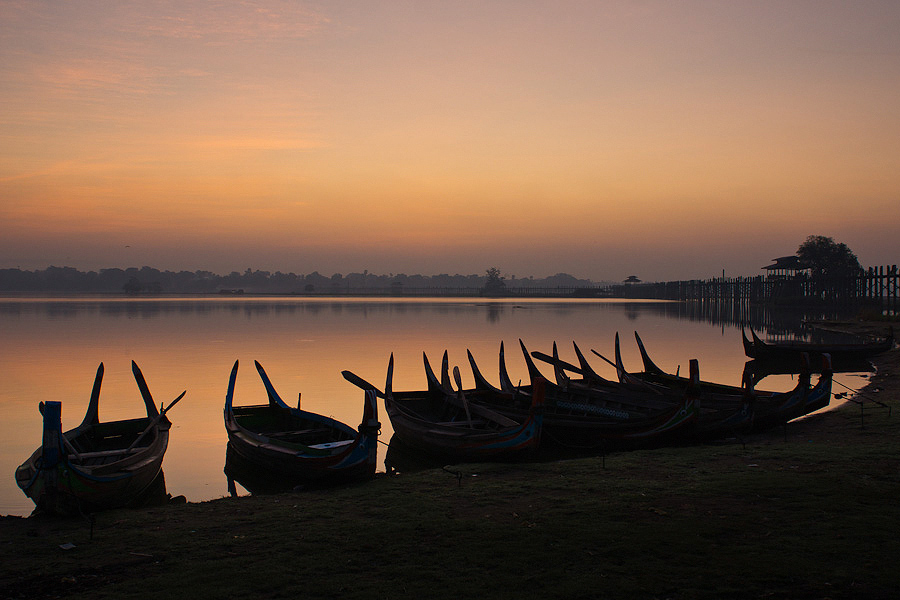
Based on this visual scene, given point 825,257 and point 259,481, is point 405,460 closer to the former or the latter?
point 259,481

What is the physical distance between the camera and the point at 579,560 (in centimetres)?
659

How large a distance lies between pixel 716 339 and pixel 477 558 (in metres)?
40.3

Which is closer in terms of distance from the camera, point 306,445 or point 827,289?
point 306,445

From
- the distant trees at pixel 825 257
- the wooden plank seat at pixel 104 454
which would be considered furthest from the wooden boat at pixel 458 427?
the distant trees at pixel 825 257

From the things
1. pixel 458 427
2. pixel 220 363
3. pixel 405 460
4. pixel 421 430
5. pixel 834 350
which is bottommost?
pixel 405 460

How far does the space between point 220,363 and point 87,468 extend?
21.4 meters

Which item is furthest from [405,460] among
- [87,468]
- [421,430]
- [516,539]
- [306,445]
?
[516,539]

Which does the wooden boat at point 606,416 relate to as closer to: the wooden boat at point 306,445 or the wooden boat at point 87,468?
the wooden boat at point 306,445

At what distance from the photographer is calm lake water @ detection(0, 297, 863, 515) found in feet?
52.3

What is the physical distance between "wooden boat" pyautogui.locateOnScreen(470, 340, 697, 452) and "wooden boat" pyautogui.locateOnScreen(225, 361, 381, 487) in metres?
3.87

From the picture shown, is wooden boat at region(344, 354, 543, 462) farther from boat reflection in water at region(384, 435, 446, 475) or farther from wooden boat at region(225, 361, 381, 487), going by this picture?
wooden boat at region(225, 361, 381, 487)

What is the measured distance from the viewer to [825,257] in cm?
7362

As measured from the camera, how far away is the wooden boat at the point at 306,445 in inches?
421

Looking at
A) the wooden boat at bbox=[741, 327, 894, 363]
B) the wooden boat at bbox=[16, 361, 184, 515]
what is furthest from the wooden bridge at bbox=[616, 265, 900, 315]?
the wooden boat at bbox=[16, 361, 184, 515]
